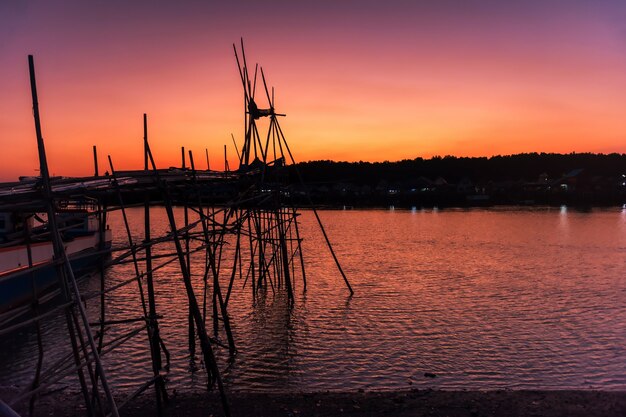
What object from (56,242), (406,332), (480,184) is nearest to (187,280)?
(56,242)

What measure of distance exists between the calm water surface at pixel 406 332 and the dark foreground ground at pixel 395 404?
1083 mm

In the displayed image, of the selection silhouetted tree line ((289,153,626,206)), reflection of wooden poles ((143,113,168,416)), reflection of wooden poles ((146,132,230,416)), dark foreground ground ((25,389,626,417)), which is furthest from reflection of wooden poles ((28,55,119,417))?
silhouetted tree line ((289,153,626,206))

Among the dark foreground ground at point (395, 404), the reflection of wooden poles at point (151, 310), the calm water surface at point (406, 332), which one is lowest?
the calm water surface at point (406, 332)

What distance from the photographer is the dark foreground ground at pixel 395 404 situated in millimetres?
6621

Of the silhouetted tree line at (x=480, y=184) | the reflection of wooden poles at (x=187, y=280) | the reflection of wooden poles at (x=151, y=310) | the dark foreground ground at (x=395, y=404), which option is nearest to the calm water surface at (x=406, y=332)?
the dark foreground ground at (x=395, y=404)

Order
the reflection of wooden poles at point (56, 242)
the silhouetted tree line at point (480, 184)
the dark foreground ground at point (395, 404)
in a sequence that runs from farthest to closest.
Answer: the silhouetted tree line at point (480, 184), the dark foreground ground at point (395, 404), the reflection of wooden poles at point (56, 242)

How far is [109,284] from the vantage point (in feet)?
66.2

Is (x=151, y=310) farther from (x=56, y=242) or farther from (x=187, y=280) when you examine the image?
(x=56, y=242)

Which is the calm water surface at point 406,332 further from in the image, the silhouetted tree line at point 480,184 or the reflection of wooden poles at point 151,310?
the silhouetted tree line at point 480,184

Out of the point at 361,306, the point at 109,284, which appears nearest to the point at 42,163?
the point at 361,306

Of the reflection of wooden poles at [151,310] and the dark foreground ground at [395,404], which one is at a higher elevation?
the reflection of wooden poles at [151,310]

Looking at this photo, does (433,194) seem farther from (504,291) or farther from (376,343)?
(376,343)

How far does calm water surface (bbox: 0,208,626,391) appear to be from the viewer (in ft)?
29.0

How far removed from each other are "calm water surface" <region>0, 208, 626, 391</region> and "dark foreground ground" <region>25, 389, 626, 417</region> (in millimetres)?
1083
